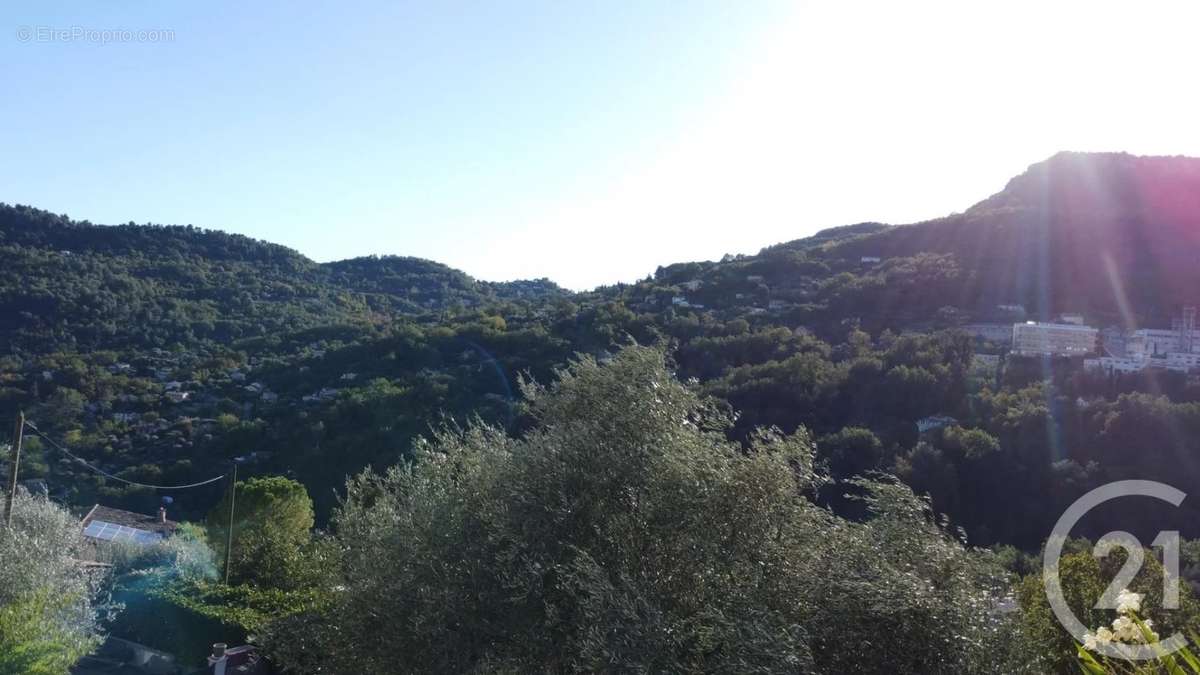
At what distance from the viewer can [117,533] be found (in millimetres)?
19062

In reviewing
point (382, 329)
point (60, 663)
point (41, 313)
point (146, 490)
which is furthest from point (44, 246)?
point (60, 663)

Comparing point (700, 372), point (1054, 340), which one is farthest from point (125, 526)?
point (1054, 340)

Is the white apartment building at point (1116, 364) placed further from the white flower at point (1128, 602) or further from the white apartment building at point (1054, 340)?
the white flower at point (1128, 602)

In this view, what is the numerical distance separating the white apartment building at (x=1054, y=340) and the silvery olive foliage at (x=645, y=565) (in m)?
15.0

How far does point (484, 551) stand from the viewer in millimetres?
5734

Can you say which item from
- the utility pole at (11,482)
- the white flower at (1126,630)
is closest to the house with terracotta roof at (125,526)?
the utility pole at (11,482)

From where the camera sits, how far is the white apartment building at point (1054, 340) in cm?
1825

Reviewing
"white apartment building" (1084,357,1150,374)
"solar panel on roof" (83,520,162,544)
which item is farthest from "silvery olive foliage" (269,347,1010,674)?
"solar panel on roof" (83,520,162,544)

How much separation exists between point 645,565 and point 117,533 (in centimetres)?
1818

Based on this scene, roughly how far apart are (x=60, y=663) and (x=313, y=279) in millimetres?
44271

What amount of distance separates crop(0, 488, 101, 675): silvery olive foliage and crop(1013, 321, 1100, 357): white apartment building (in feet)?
60.0

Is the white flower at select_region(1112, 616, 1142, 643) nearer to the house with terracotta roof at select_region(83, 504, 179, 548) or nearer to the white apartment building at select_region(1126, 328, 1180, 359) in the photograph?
the white apartment building at select_region(1126, 328, 1180, 359)

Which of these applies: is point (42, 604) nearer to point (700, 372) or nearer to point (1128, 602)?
point (1128, 602)

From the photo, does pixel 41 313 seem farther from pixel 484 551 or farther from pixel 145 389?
pixel 484 551
